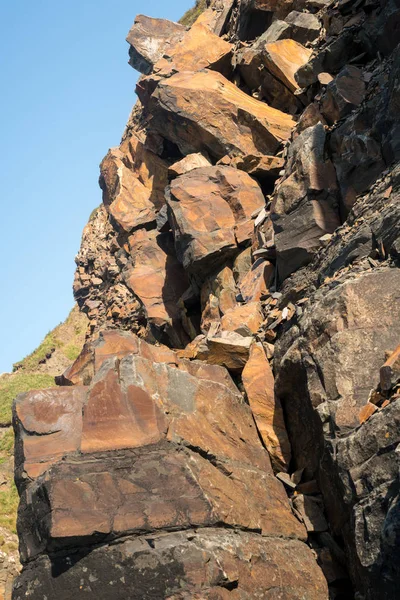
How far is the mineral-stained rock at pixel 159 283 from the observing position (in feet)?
60.1

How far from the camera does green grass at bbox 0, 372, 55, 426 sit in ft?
77.9

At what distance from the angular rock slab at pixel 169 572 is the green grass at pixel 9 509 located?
9.29 metres

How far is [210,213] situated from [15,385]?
14345mm

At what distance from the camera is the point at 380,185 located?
466 inches

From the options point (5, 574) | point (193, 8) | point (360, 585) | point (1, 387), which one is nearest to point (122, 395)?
point (360, 585)

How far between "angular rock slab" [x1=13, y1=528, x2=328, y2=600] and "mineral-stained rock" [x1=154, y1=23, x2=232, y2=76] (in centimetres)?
1646

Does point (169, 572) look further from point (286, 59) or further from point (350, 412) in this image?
point (286, 59)

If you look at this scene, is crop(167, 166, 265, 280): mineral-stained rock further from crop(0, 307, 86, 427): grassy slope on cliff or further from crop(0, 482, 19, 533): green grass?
crop(0, 307, 86, 427): grassy slope on cliff

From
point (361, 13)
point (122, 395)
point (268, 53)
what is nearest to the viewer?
point (122, 395)

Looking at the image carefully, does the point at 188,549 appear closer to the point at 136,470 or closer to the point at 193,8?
the point at 136,470

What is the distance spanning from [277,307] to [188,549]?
19.6 ft

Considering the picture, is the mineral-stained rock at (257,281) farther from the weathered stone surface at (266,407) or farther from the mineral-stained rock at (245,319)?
the weathered stone surface at (266,407)

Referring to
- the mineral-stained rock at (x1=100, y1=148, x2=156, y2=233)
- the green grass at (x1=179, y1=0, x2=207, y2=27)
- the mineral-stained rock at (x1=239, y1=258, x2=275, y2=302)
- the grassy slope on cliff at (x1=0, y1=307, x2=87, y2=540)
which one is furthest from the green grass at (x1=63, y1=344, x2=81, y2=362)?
the green grass at (x1=179, y1=0, x2=207, y2=27)

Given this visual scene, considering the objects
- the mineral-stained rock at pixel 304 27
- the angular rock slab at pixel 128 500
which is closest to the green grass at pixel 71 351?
the mineral-stained rock at pixel 304 27
